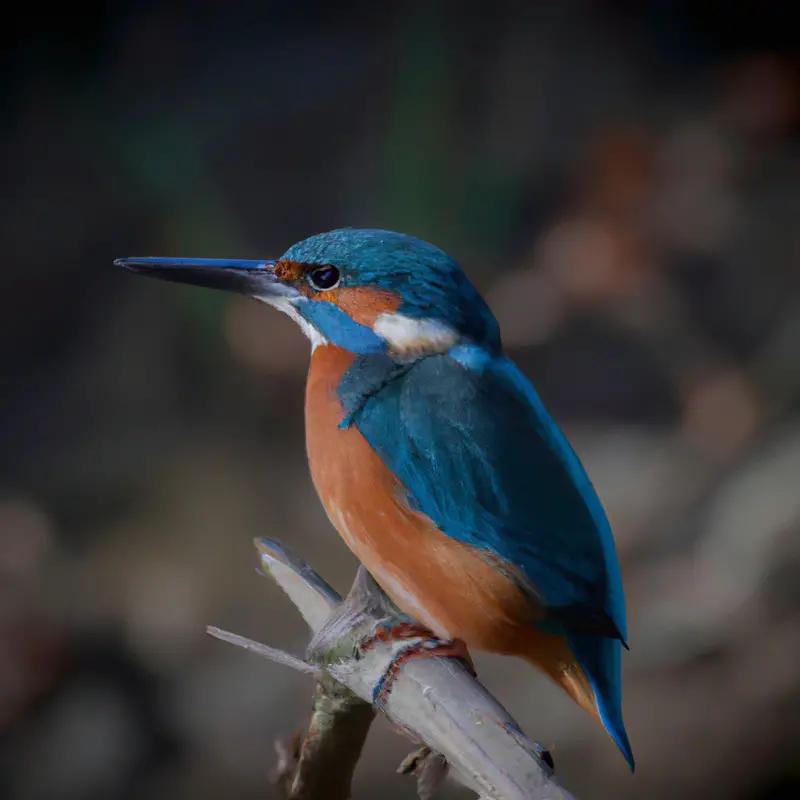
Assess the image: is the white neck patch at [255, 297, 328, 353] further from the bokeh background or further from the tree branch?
the bokeh background

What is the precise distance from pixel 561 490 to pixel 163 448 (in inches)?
46.9

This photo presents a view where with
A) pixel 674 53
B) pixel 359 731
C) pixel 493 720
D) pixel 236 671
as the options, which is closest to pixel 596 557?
Result: pixel 493 720

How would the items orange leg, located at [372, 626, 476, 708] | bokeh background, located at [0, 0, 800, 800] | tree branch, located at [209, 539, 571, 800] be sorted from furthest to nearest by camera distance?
bokeh background, located at [0, 0, 800, 800]
orange leg, located at [372, 626, 476, 708]
tree branch, located at [209, 539, 571, 800]

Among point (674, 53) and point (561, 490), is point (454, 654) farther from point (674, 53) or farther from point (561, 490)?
point (674, 53)

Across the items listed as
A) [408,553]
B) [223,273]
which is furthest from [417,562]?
[223,273]

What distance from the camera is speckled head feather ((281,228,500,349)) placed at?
833 mm

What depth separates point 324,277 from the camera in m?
0.88

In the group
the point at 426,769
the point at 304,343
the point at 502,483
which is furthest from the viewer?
the point at 304,343

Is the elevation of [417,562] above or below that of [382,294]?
below

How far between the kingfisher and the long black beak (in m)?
0.03

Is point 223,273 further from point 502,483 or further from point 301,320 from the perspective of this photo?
point 502,483

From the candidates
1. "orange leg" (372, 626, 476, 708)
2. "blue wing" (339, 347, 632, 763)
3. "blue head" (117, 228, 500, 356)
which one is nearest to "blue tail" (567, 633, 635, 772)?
"blue wing" (339, 347, 632, 763)

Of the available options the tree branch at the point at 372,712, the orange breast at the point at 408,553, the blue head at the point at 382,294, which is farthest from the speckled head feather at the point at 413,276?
the tree branch at the point at 372,712

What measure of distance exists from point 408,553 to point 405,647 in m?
0.10
